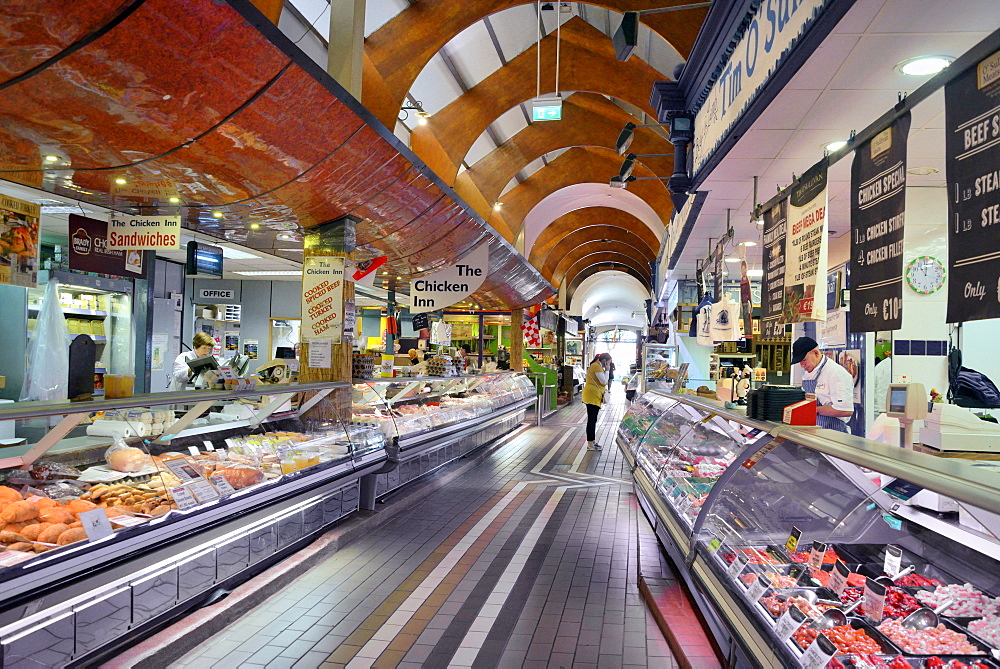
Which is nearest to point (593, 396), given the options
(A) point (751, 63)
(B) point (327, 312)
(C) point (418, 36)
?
(B) point (327, 312)

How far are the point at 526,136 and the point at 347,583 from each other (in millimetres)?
9087

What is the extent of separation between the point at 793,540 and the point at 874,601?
0.73 meters

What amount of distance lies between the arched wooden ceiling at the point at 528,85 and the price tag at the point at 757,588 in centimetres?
710

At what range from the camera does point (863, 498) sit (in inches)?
111

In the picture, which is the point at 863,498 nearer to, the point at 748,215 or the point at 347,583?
the point at 347,583

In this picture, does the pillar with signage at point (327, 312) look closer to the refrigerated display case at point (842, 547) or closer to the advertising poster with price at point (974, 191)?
the refrigerated display case at point (842, 547)

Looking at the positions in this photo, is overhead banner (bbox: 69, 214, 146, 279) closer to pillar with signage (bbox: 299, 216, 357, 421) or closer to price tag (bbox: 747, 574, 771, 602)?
pillar with signage (bbox: 299, 216, 357, 421)

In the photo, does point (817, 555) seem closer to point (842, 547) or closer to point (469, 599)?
point (842, 547)

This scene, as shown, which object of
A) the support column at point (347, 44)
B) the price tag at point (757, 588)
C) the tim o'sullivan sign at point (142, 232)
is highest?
the support column at point (347, 44)

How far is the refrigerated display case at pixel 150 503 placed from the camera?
2738mm

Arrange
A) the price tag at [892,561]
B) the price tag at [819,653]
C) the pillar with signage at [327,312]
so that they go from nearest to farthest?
1. the price tag at [819,653]
2. the price tag at [892,561]
3. the pillar with signage at [327,312]

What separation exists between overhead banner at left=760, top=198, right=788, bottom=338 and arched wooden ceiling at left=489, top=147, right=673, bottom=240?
8.74 m

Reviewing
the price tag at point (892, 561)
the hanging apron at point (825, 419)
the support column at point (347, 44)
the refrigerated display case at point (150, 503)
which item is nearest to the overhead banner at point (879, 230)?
the price tag at point (892, 561)

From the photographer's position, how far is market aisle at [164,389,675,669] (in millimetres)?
3416
